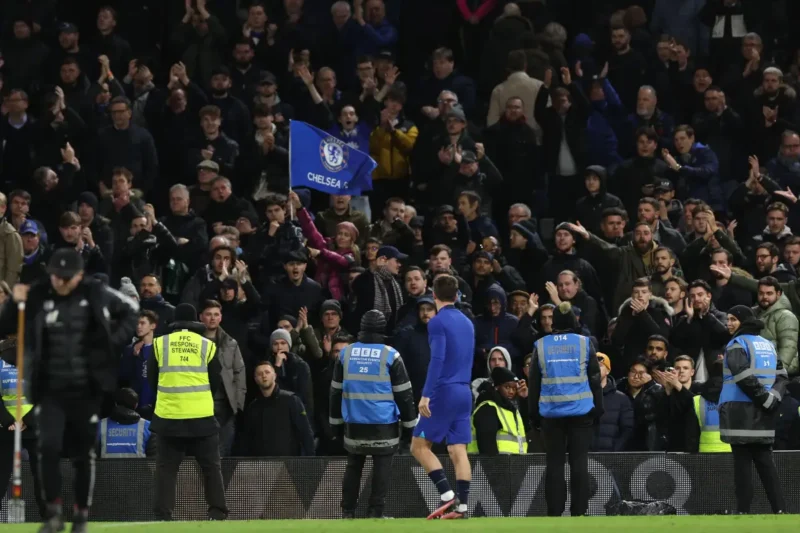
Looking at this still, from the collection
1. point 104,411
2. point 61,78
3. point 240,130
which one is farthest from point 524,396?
point 61,78

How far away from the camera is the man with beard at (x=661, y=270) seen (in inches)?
773

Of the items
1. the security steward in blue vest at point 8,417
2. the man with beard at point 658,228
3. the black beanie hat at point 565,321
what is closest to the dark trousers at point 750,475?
the black beanie hat at point 565,321

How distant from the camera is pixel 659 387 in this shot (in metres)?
17.8

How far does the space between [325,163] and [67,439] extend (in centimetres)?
894

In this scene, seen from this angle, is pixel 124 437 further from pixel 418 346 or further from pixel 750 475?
pixel 750 475

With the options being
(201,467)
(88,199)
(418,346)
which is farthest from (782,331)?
(88,199)

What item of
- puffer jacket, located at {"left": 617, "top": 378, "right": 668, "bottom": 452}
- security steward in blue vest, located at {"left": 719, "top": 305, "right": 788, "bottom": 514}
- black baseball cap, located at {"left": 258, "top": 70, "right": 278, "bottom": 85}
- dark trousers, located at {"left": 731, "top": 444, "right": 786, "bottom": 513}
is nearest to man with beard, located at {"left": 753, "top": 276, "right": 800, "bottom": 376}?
puffer jacket, located at {"left": 617, "top": 378, "right": 668, "bottom": 452}

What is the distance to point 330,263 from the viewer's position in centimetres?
1997

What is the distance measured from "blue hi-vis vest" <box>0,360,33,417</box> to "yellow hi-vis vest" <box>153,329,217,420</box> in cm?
189

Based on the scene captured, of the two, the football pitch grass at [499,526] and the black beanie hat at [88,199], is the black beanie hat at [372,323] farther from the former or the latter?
the black beanie hat at [88,199]

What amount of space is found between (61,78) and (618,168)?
281 inches

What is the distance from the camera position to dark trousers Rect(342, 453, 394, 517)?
15.6 m

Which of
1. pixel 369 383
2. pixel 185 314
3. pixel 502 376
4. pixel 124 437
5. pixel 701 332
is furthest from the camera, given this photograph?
pixel 701 332

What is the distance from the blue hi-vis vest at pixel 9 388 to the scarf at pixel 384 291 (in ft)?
13.2
